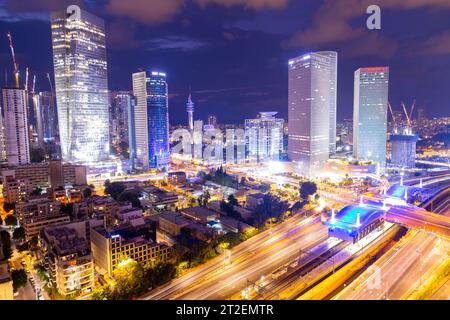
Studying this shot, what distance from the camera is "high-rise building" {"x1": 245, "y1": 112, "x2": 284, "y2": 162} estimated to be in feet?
60.8

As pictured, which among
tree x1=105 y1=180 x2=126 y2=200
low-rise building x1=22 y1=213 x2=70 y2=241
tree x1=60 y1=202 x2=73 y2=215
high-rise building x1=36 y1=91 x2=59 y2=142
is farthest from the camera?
high-rise building x1=36 y1=91 x2=59 y2=142

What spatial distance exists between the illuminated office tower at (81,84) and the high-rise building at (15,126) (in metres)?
1.72

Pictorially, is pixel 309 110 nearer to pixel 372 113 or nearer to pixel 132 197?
pixel 372 113

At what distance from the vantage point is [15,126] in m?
12.3

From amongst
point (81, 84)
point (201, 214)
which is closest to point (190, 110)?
point (81, 84)

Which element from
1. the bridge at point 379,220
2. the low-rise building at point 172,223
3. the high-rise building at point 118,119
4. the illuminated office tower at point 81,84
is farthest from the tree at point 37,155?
the bridge at point 379,220

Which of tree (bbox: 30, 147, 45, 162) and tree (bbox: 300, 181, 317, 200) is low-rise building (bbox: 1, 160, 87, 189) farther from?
tree (bbox: 300, 181, 317, 200)

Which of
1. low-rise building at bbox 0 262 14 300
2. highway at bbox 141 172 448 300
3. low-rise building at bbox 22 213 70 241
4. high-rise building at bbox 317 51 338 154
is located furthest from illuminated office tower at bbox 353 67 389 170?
low-rise building at bbox 0 262 14 300

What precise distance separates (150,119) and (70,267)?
453 inches

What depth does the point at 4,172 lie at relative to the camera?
10250mm

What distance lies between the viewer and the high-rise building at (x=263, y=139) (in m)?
18.5

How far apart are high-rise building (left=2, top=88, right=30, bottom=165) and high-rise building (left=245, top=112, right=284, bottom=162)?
11452 millimetres
